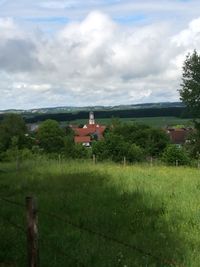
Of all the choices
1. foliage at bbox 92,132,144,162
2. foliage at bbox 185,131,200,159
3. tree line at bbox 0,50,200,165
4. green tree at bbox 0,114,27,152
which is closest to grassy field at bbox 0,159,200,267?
tree line at bbox 0,50,200,165

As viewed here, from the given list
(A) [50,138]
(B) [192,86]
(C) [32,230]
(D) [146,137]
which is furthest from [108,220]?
(A) [50,138]

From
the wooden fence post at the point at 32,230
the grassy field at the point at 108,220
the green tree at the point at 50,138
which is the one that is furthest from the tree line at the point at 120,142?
the wooden fence post at the point at 32,230

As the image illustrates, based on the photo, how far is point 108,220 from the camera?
12188 mm

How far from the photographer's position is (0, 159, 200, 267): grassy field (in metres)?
8.89

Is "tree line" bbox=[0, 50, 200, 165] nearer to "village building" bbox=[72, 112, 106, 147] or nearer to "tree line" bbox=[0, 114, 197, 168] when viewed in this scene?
"tree line" bbox=[0, 114, 197, 168]

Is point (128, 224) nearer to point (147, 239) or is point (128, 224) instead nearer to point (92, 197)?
point (147, 239)

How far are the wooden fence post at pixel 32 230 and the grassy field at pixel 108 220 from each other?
1.63m

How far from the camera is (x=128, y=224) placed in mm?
11820

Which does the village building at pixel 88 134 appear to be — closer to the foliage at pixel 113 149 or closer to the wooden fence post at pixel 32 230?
the foliage at pixel 113 149

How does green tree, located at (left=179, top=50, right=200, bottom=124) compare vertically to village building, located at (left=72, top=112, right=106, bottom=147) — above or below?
above

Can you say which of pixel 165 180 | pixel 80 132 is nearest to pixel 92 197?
pixel 165 180

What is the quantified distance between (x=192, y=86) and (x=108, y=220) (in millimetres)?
52825

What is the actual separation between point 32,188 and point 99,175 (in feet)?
12.8

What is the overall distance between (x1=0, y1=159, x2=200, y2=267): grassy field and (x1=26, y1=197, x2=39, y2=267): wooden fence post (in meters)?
1.63
